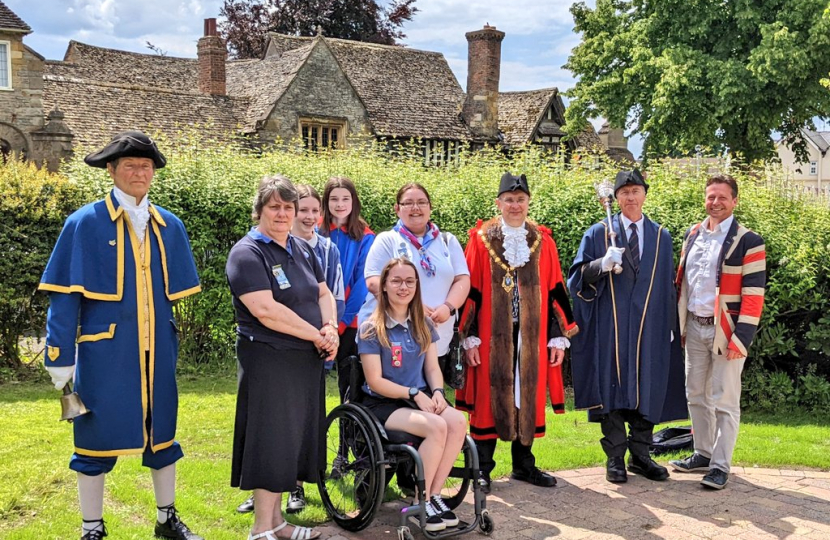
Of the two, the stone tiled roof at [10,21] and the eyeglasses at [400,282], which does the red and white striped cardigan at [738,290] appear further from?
the stone tiled roof at [10,21]

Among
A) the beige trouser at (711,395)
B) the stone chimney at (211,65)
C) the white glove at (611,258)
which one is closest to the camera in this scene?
the white glove at (611,258)

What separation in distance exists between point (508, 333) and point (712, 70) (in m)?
18.4

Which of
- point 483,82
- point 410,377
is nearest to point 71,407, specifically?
point 410,377

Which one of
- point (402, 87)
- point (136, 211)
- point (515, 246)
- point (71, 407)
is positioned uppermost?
point (402, 87)

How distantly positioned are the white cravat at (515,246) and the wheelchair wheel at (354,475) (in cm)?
153

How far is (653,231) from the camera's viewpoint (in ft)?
19.5

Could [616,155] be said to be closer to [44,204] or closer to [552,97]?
[552,97]

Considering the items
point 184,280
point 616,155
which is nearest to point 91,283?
point 184,280

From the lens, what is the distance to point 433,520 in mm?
4535

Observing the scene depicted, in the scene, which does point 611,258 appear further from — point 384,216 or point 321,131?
point 321,131

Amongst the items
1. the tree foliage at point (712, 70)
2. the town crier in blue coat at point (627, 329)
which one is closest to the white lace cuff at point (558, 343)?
the town crier in blue coat at point (627, 329)

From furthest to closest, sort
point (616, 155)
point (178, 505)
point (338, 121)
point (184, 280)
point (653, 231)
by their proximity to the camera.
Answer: point (616, 155) → point (338, 121) → point (653, 231) → point (178, 505) → point (184, 280)

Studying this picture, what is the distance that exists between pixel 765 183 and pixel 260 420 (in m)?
7.06

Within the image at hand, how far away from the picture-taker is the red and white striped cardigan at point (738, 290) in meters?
5.64
